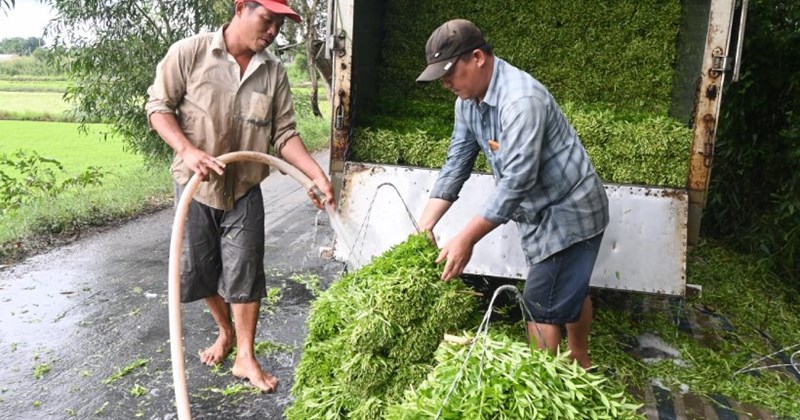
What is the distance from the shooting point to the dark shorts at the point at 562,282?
9.77 feet

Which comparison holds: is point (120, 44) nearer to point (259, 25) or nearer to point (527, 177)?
point (259, 25)

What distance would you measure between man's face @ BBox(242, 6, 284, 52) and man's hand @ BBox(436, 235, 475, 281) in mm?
Answer: 1401

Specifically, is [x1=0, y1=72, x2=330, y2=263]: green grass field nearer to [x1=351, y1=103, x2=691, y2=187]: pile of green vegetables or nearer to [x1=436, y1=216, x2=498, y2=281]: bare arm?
[x1=351, y1=103, x2=691, y2=187]: pile of green vegetables

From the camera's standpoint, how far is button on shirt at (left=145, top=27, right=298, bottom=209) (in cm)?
317

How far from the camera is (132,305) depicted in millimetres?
4523

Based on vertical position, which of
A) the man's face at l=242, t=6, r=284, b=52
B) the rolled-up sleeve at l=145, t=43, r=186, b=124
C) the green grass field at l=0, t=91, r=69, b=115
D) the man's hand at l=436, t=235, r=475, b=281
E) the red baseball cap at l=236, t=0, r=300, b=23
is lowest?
the green grass field at l=0, t=91, r=69, b=115

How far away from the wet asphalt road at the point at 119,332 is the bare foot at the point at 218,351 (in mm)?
54

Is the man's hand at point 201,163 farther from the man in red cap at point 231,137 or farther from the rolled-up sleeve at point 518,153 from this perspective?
the rolled-up sleeve at point 518,153

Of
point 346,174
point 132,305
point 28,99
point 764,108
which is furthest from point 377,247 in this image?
point 28,99

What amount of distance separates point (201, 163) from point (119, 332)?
1.76 m

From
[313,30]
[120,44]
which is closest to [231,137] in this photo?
[120,44]

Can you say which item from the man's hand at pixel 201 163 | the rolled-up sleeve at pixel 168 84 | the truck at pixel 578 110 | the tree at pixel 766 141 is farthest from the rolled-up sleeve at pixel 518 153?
the tree at pixel 766 141

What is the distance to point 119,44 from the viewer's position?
7.48 meters

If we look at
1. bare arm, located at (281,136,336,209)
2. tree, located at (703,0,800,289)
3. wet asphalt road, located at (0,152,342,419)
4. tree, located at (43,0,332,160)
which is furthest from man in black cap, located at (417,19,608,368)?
tree, located at (43,0,332,160)
